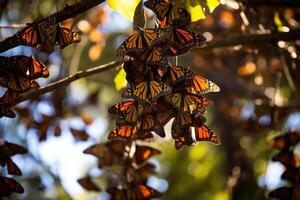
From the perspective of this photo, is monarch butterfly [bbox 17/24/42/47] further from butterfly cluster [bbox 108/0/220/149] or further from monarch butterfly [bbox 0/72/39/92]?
butterfly cluster [bbox 108/0/220/149]

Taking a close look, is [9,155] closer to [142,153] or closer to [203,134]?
[142,153]

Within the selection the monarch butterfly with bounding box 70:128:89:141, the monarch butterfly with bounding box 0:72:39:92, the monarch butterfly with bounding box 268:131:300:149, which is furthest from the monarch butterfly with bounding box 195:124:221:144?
the monarch butterfly with bounding box 70:128:89:141

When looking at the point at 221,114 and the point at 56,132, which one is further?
the point at 221,114

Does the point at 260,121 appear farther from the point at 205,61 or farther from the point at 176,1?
the point at 176,1

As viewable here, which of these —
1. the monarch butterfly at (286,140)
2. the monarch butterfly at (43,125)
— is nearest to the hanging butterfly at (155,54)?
the monarch butterfly at (286,140)

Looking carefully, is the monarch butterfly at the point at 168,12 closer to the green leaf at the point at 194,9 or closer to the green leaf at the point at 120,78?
the green leaf at the point at 194,9

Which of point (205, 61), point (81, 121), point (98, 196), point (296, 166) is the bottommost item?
point (296, 166)

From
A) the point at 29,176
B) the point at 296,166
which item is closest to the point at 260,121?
the point at 296,166
